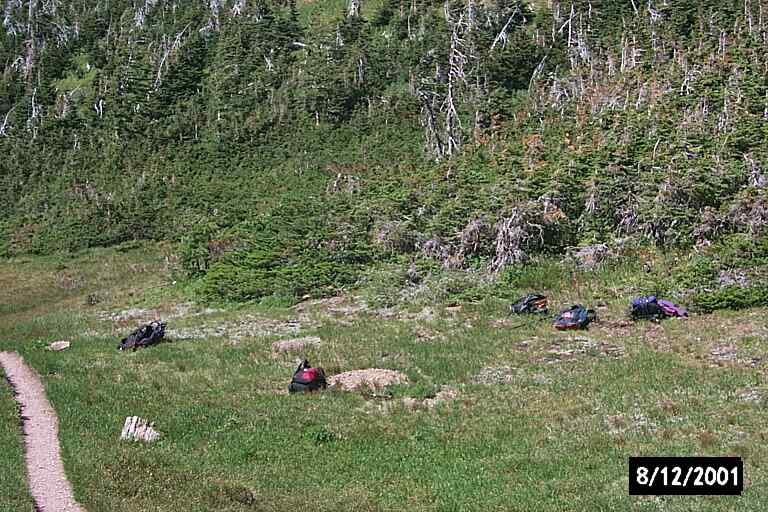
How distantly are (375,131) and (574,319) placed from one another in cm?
4632

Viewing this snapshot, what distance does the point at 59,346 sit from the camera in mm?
34562

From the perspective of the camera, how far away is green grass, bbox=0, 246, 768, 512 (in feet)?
50.5

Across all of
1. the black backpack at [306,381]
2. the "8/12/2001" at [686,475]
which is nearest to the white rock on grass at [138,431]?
the black backpack at [306,381]

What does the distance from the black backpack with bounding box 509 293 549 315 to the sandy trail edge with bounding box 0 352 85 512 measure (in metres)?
20.1

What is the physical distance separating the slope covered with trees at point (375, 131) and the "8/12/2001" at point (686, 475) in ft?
64.6

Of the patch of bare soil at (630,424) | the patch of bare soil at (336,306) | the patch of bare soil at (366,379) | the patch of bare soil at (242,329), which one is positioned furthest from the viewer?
the patch of bare soil at (336,306)

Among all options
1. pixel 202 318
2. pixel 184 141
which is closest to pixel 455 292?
pixel 202 318

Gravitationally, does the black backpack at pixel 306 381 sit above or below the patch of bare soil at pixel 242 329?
above

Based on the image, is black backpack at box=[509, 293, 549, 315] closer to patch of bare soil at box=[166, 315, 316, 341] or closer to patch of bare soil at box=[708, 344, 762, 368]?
patch of bare soil at box=[708, 344, 762, 368]

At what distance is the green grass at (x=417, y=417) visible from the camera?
15.4 meters

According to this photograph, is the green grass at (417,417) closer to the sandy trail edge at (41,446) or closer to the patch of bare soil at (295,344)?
the sandy trail edge at (41,446)

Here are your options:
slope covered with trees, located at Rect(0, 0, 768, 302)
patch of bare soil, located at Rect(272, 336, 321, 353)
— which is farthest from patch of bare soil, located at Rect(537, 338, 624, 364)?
patch of bare soil, located at Rect(272, 336, 321, 353)

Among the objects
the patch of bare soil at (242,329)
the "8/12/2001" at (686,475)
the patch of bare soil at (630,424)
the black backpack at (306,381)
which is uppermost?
the "8/12/2001" at (686,475)

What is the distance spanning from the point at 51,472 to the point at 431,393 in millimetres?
11395
